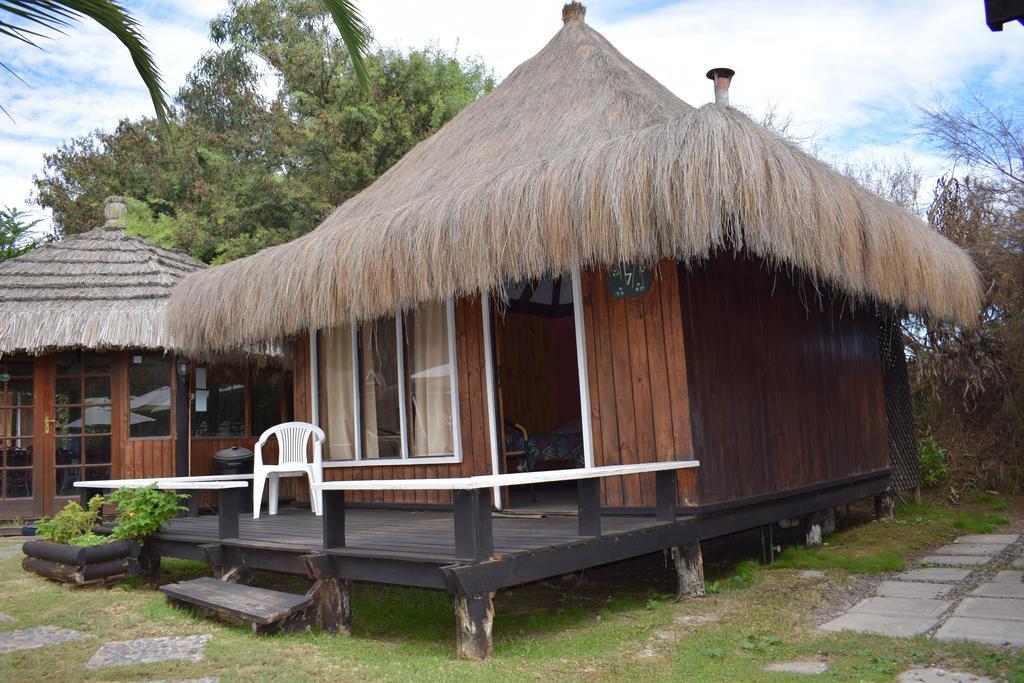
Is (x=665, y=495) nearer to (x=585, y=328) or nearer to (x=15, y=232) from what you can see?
(x=585, y=328)

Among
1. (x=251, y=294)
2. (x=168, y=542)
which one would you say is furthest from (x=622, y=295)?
(x=168, y=542)

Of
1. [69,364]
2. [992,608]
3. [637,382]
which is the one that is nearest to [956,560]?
[992,608]

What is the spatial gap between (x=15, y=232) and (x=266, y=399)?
34.5 ft

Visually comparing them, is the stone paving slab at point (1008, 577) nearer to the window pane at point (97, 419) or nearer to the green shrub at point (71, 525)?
the green shrub at point (71, 525)

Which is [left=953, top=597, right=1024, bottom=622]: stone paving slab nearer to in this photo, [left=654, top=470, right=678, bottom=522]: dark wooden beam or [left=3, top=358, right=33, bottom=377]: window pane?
[left=654, top=470, right=678, bottom=522]: dark wooden beam

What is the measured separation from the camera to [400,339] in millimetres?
6957

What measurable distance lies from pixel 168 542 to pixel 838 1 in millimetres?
10685

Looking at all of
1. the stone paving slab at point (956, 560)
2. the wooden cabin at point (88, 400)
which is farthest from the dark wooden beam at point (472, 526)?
the wooden cabin at point (88, 400)

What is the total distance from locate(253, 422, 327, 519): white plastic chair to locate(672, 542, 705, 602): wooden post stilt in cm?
303

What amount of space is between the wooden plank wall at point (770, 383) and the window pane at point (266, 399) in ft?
21.2

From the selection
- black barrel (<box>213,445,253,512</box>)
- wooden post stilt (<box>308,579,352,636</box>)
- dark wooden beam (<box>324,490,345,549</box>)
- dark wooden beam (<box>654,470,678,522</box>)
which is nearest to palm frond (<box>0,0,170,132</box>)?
dark wooden beam (<box>324,490,345,549</box>)

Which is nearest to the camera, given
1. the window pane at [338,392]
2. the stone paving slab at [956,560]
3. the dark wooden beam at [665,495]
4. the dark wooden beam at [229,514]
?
the dark wooden beam at [665,495]

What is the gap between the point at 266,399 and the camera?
1052 centimetres

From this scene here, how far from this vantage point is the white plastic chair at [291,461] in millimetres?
6762
